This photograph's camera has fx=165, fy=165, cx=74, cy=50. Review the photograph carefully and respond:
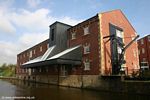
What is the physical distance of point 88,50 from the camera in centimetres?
2475

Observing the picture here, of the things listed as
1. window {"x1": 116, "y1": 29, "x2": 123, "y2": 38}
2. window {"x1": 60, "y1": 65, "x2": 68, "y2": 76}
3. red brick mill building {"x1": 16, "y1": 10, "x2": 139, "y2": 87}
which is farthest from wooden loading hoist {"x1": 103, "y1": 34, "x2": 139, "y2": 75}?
window {"x1": 60, "y1": 65, "x2": 68, "y2": 76}

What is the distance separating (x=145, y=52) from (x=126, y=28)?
20767mm

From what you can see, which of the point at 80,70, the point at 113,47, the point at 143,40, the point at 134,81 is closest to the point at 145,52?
the point at 143,40

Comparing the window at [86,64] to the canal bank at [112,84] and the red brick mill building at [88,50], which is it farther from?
the canal bank at [112,84]

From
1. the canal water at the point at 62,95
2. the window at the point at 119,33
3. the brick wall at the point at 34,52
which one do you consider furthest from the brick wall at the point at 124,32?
the brick wall at the point at 34,52

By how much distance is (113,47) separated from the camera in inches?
982

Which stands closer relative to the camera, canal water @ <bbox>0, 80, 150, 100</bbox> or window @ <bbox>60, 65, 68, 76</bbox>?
canal water @ <bbox>0, 80, 150, 100</bbox>

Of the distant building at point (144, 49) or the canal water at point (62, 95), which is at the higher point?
the distant building at point (144, 49)

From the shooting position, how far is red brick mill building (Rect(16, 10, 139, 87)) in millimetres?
23125

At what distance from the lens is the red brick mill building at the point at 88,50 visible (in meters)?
23.1

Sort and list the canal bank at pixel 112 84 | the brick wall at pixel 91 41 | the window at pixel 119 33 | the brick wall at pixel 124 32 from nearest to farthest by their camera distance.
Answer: the canal bank at pixel 112 84, the brick wall at pixel 91 41, the brick wall at pixel 124 32, the window at pixel 119 33

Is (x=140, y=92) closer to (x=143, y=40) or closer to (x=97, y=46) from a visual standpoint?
(x=97, y=46)

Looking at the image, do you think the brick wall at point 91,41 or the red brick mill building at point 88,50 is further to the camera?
the brick wall at point 91,41

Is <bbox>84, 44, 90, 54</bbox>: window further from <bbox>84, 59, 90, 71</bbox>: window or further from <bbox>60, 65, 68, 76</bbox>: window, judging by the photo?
<bbox>60, 65, 68, 76</bbox>: window
